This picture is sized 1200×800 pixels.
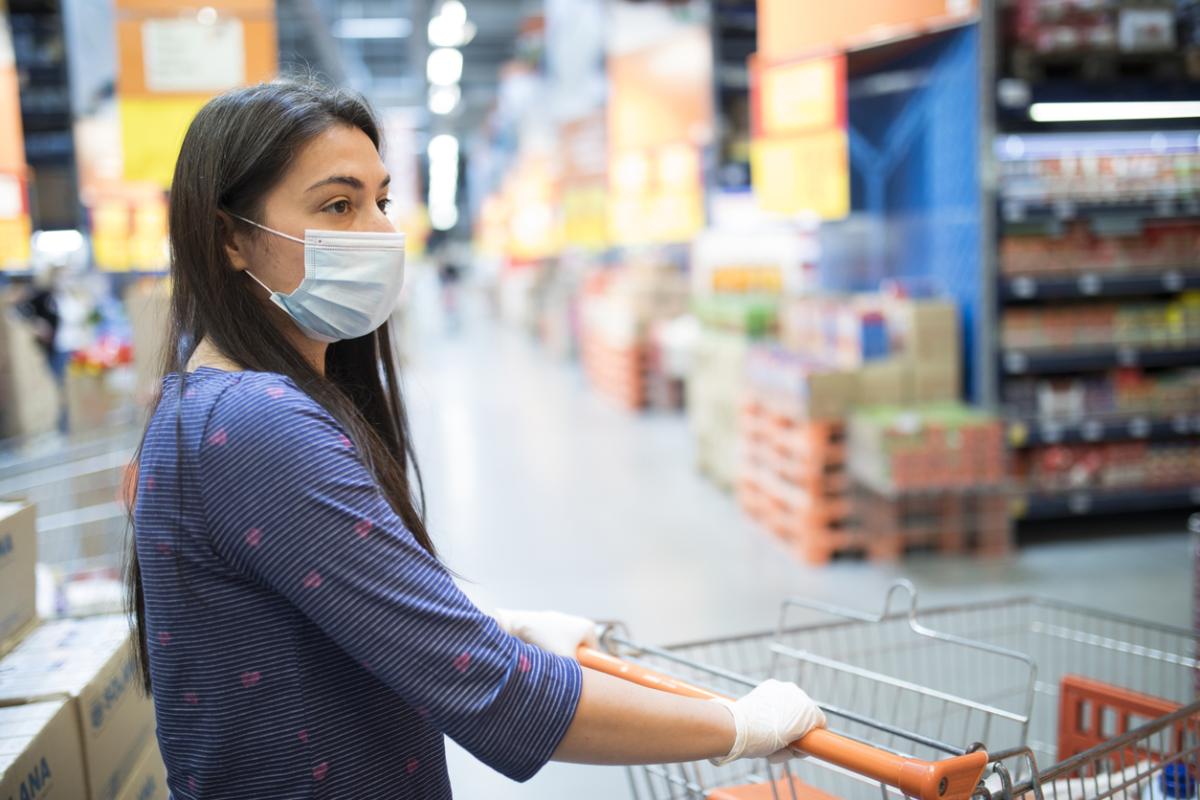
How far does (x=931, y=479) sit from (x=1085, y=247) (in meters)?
1.86

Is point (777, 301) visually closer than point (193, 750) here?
No

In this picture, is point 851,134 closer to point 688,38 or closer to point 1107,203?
point 1107,203

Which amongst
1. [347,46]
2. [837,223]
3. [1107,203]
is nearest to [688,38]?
[837,223]

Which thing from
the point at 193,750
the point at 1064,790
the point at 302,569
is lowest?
the point at 1064,790

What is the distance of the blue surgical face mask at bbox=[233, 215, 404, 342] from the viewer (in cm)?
158

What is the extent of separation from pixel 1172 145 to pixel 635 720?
6.80 meters

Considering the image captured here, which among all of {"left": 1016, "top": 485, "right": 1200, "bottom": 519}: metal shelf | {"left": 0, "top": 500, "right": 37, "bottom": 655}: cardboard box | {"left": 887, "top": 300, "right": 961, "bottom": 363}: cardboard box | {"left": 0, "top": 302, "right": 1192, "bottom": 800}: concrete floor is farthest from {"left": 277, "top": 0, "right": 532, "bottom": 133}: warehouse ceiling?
{"left": 0, "top": 500, "right": 37, "bottom": 655}: cardboard box

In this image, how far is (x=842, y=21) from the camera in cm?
A: 585

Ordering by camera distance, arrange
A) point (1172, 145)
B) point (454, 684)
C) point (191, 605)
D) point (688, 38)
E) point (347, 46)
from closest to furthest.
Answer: point (454, 684)
point (191, 605)
point (1172, 145)
point (688, 38)
point (347, 46)

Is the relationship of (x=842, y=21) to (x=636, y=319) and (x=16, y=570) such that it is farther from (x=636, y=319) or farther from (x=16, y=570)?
(x=636, y=319)

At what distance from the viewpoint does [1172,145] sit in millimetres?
6875

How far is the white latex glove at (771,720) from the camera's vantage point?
1.47 metres

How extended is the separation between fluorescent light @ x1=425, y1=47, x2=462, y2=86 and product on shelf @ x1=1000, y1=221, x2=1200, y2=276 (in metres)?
23.4

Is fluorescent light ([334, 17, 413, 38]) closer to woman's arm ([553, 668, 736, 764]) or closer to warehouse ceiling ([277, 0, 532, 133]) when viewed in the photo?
warehouse ceiling ([277, 0, 532, 133])
